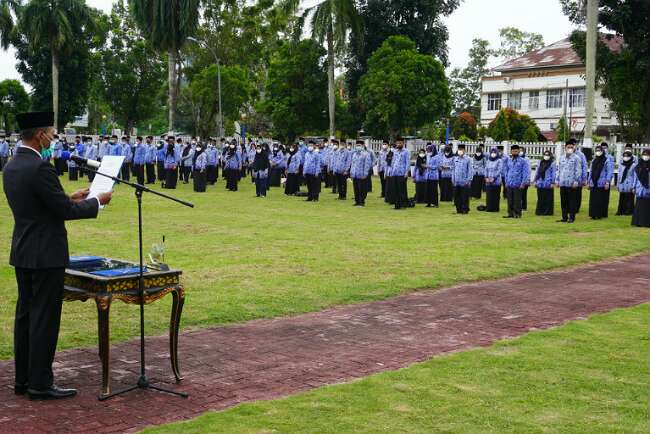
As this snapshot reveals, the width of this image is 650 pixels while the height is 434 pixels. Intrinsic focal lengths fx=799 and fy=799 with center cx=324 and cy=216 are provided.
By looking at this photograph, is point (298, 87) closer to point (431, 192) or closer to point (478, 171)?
point (478, 171)

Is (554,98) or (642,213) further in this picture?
(554,98)

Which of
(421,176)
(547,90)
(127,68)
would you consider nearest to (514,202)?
(421,176)

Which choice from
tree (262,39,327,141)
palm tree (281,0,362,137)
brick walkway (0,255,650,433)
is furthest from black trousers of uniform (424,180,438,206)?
tree (262,39,327,141)

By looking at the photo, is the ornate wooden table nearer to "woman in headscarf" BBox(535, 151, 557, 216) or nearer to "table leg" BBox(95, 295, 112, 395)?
"table leg" BBox(95, 295, 112, 395)

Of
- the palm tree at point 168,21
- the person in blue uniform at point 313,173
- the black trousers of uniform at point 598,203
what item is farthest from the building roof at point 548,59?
the black trousers of uniform at point 598,203

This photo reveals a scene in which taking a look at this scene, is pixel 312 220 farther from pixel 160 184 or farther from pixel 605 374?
pixel 160 184

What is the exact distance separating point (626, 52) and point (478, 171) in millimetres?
14380

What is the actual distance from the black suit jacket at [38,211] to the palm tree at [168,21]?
1557 inches

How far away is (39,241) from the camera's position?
19.6 ft

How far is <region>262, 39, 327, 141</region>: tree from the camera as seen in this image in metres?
46.3

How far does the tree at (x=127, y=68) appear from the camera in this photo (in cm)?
6397

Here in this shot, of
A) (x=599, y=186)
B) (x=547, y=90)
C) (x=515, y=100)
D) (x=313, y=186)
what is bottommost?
(x=313, y=186)

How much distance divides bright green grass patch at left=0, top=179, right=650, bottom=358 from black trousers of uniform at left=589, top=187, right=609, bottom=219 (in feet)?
1.25

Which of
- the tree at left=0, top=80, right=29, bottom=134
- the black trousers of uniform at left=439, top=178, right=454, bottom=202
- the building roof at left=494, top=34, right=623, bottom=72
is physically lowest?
the black trousers of uniform at left=439, top=178, right=454, bottom=202
